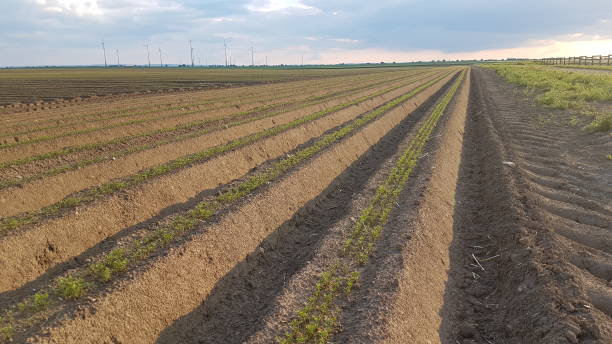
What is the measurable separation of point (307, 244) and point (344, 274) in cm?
176

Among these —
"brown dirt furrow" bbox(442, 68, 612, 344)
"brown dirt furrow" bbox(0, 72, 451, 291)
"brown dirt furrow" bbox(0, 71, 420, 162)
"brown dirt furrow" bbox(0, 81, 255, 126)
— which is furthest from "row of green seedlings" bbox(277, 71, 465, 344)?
"brown dirt furrow" bbox(0, 81, 255, 126)

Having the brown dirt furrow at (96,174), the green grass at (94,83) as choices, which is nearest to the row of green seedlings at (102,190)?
the brown dirt furrow at (96,174)

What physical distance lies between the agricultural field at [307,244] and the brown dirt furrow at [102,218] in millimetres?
28

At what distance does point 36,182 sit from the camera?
9.09 metres

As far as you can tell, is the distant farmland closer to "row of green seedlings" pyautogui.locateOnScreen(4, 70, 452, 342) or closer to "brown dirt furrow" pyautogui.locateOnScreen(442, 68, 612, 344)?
"row of green seedlings" pyautogui.locateOnScreen(4, 70, 452, 342)

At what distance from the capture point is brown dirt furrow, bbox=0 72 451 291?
20.3ft

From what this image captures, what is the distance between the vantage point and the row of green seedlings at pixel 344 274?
4570 millimetres

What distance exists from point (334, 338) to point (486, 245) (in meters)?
3.94

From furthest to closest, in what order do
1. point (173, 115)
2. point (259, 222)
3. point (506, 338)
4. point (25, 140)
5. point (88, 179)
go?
point (173, 115) < point (25, 140) < point (88, 179) < point (259, 222) < point (506, 338)

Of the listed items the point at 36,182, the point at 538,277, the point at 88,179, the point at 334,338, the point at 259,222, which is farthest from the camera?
the point at 88,179

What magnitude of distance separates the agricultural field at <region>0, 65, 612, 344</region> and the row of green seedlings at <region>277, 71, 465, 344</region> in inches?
1.0

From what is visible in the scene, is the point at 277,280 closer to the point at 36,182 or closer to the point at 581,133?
the point at 36,182

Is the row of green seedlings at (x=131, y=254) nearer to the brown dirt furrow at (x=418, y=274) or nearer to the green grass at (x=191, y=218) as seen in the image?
the green grass at (x=191, y=218)

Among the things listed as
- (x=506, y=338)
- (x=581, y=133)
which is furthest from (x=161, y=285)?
(x=581, y=133)
